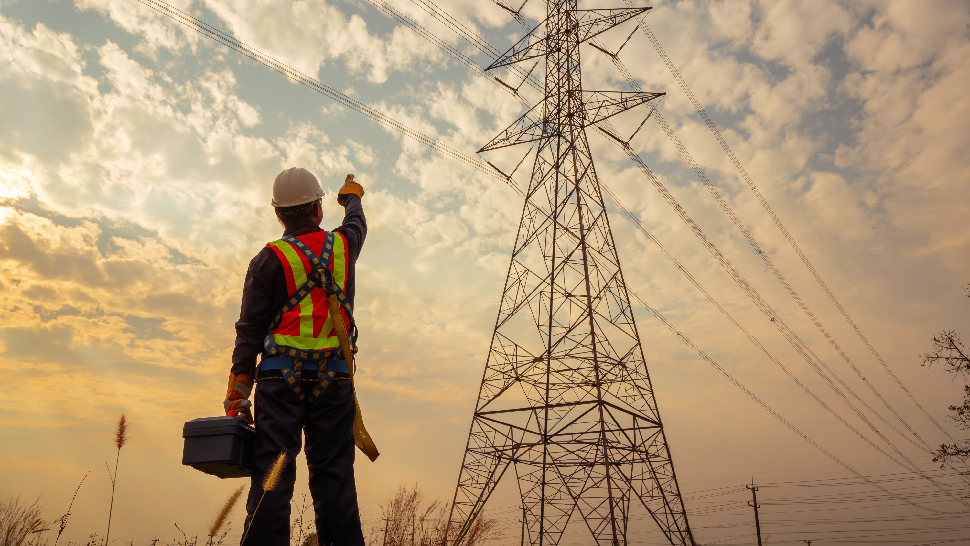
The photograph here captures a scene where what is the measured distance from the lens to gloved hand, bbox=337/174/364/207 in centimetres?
429

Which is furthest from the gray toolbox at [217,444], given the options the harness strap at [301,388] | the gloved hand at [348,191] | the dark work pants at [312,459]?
the gloved hand at [348,191]

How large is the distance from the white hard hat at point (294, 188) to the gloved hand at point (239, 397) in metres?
1.09

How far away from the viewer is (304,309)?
3.29 m

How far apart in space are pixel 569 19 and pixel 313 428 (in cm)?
1601

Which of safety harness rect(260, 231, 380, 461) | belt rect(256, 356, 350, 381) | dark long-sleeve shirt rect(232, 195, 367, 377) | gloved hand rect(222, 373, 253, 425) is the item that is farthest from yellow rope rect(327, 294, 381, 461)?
gloved hand rect(222, 373, 253, 425)

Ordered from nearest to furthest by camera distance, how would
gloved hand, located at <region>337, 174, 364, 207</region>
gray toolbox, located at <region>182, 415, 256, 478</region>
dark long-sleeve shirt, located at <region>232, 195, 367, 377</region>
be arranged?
gray toolbox, located at <region>182, 415, 256, 478</region> < dark long-sleeve shirt, located at <region>232, 195, 367, 377</region> < gloved hand, located at <region>337, 174, 364, 207</region>

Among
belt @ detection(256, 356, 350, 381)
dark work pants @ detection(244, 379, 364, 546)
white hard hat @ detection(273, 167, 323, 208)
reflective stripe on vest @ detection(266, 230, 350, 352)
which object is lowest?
Answer: dark work pants @ detection(244, 379, 364, 546)

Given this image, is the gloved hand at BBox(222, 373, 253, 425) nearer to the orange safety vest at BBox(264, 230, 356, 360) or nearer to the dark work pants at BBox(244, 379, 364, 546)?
the dark work pants at BBox(244, 379, 364, 546)

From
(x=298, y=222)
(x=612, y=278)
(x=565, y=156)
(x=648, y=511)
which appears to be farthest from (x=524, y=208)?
(x=298, y=222)

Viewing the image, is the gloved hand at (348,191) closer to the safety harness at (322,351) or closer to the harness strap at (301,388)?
the safety harness at (322,351)

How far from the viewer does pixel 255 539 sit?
2832mm

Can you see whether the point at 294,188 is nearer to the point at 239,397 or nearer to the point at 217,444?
the point at 239,397

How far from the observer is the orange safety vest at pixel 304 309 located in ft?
10.6

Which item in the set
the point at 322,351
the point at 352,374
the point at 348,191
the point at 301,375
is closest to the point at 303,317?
the point at 322,351
